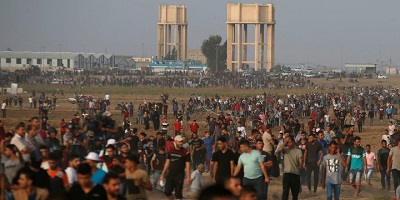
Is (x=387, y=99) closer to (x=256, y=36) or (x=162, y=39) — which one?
(x=256, y=36)

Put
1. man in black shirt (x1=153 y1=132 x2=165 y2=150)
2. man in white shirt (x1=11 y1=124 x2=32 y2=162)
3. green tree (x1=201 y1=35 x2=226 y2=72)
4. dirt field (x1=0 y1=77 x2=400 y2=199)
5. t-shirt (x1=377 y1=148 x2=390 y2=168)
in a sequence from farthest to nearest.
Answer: green tree (x1=201 y1=35 x2=226 y2=72), t-shirt (x1=377 y1=148 x2=390 y2=168), man in black shirt (x1=153 y1=132 x2=165 y2=150), dirt field (x1=0 y1=77 x2=400 y2=199), man in white shirt (x1=11 y1=124 x2=32 y2=162)

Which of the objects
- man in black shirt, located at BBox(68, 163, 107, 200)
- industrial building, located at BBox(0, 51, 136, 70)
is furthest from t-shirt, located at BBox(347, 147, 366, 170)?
industrial building, located at BBox(0, 51, 136, 70)

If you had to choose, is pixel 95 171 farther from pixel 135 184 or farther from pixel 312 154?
pixel 312 154

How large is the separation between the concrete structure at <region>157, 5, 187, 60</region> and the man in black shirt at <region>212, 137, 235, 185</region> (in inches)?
6081

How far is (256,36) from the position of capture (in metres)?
150

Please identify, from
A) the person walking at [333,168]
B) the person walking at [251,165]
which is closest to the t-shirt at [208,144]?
the person walking at [333,168]

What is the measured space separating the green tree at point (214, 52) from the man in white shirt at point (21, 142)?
14293cm

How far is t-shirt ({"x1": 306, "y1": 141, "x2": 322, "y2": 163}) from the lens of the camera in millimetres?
20141

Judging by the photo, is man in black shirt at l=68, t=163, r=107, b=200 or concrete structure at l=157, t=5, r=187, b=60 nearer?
man in black shirt at l=68, t=163, r=107, b=200

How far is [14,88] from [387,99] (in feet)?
94.1

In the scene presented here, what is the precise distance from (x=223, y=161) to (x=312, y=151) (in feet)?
15.4

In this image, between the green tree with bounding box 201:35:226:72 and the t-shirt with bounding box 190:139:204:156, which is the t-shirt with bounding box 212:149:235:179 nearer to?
the t-shirt with bounding box 190:139:204:156

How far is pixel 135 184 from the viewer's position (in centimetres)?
1207

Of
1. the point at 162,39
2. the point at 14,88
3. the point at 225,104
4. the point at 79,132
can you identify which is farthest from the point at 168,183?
the point at 162,39
